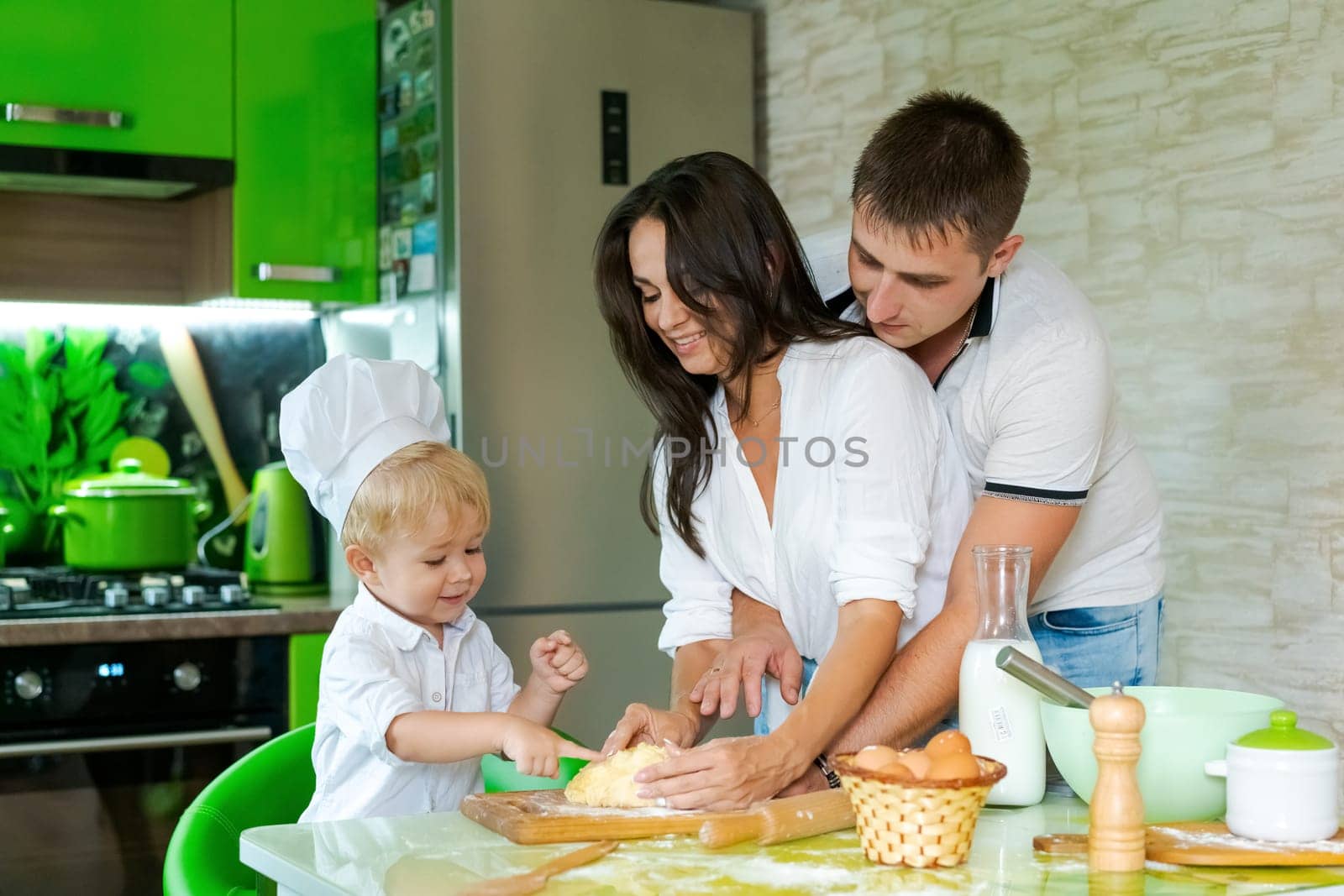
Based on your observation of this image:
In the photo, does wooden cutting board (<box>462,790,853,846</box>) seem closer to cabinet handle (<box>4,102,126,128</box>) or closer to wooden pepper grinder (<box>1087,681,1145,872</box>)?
wooden pepper grinder (<box>1087,681,1145,872</box>)

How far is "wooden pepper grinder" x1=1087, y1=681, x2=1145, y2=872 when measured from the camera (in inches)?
43.3

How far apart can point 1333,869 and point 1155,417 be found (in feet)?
4.47

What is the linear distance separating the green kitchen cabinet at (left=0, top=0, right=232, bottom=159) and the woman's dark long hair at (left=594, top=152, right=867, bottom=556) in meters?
1.48

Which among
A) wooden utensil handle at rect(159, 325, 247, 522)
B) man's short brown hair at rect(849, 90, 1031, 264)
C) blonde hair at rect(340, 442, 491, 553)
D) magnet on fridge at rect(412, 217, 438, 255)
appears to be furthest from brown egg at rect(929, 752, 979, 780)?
wooden utensil handle at rect(159, 325, 247, 522)

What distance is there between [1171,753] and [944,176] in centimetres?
64

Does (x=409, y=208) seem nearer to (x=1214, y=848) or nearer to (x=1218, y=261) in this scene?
(x=1218, y=261)

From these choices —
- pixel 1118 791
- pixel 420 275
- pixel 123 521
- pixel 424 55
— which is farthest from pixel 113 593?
pixel 1118 791

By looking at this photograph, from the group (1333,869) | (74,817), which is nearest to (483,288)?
(74,817)

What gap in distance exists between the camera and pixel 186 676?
8.45 feet

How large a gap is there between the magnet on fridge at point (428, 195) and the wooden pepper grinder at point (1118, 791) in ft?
6.75

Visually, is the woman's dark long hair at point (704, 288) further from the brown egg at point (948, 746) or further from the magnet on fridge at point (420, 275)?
the magnet on fridge at point (420, 275)

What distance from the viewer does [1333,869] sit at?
1.10 metres

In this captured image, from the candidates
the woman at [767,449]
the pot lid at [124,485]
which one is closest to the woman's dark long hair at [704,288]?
the woman at [767,449]

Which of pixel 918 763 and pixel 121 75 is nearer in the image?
pixel 918 763
